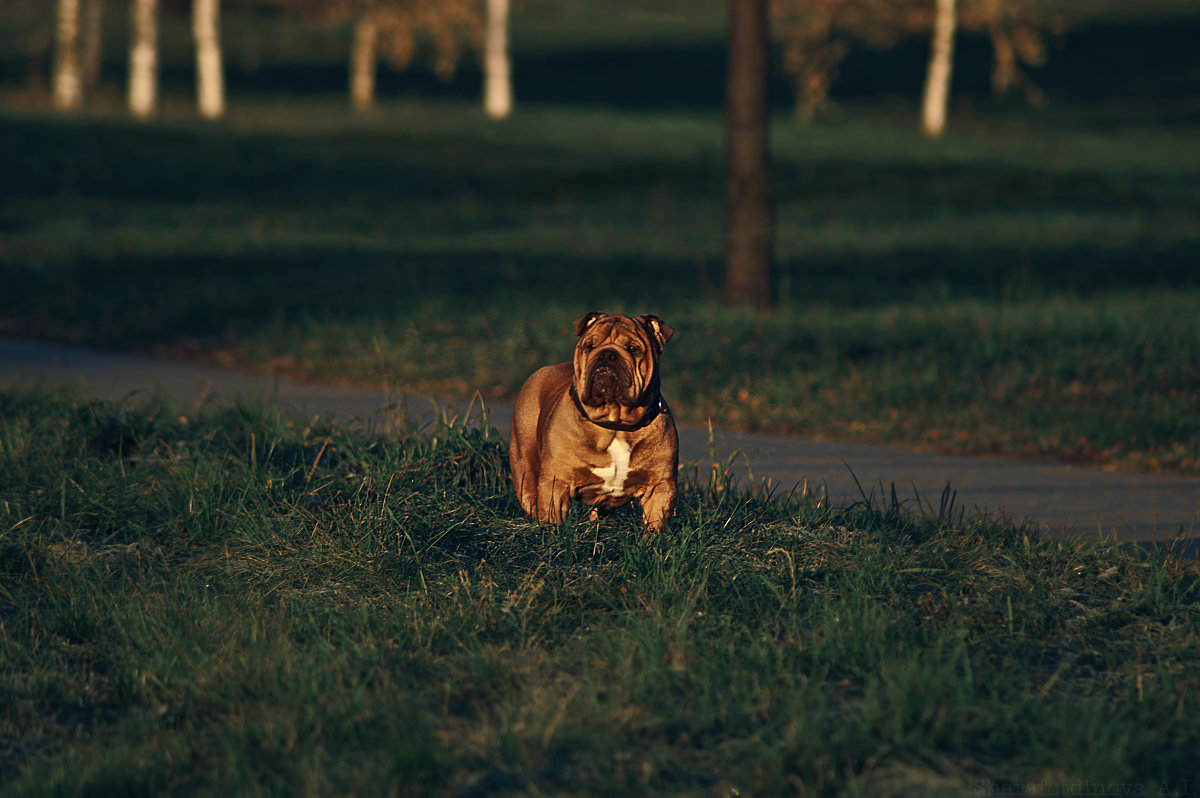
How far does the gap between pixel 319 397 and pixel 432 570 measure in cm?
510

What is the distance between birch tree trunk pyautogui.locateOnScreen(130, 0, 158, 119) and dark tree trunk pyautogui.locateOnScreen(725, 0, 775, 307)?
79.0 feet

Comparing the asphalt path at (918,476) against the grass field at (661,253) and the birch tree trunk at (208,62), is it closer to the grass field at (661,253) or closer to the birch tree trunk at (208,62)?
the grass field at (661,253)

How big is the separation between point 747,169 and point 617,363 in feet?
28.8

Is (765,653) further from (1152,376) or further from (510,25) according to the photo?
(510,25)

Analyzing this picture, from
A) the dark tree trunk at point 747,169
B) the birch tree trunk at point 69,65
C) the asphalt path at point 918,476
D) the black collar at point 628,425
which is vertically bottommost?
the asphalt path at point 918,476

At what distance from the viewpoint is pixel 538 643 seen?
15.8 feet

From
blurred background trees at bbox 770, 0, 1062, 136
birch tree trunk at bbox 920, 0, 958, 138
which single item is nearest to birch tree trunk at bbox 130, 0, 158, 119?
blurred background trees at bbox 770, 0, 1062, 136

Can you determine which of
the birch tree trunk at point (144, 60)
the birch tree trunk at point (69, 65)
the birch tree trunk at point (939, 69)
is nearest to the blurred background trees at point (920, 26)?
the birch tree trunk at point (939, 69)

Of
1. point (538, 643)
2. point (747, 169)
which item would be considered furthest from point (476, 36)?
point (538, 643)

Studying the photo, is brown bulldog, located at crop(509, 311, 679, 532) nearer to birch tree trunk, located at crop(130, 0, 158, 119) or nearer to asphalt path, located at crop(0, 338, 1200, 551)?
asphalt path, located at crop(0, 338, 1200, 551)

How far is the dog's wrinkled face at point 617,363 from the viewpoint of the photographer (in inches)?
210

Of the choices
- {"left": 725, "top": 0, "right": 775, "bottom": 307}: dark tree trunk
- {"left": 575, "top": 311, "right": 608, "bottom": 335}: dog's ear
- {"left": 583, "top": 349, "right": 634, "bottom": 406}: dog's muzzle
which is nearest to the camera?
{"left": 583, "top": 349, "right": 634, "bottom": 406}: dog's muzzle

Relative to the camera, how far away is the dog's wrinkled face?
5328 mm

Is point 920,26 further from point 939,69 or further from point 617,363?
point 617,363
